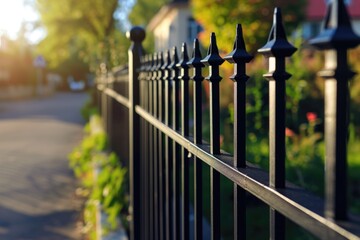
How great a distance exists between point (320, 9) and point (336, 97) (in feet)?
137

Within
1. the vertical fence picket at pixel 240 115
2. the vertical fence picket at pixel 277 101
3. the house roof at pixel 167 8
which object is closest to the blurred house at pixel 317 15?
the house roof at pixel 167 8

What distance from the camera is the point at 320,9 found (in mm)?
41062

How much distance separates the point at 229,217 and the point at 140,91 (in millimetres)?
2176

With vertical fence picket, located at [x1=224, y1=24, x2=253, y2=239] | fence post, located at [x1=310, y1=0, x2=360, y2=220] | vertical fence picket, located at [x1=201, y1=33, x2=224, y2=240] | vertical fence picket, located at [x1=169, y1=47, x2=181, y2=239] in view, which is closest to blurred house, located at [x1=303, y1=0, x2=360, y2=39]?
vertical fence picket, located at [x1=169, y1=47, x2=181, y2=239]

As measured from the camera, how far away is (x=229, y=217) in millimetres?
5746

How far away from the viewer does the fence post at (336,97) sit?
36.6 inches

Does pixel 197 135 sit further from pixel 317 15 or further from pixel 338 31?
pixel 317 15

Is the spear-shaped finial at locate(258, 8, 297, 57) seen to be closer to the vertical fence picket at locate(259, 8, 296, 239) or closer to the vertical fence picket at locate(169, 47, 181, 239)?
the vertical fence picket at locate(259, 8, 296, 239)

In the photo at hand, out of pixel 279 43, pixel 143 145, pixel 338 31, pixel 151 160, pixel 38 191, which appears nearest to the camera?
pixel 338 31

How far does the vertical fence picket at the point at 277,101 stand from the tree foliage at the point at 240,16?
1743 cm

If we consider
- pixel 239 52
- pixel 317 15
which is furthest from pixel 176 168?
pixel 317 15

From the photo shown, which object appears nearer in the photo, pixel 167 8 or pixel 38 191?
pixel 38 191

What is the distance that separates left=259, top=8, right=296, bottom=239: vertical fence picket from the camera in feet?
4.08

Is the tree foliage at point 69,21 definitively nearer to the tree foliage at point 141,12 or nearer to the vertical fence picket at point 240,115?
the tree foliage at point 141,12
